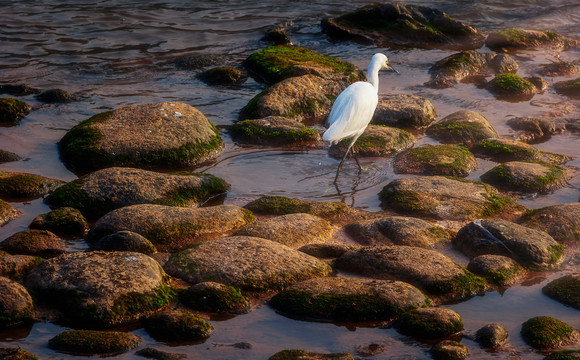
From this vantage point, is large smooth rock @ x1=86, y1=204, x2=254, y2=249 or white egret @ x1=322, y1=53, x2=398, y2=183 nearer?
large smooth rock @ x1=86, y1=204, x2=254, y2=249

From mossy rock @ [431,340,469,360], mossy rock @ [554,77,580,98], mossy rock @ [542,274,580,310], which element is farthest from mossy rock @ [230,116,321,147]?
mossy rock @ [554,77,580,98]

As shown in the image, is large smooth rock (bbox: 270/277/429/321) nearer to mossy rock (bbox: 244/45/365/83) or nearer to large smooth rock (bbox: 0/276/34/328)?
large smooth rock (bbox: 0/276/34/328)

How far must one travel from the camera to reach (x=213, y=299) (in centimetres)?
550

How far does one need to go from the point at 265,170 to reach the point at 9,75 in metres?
7.07

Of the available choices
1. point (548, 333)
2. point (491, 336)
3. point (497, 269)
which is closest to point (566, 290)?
point (497, 269)

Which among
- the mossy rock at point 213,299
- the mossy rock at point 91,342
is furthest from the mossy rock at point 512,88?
the mossy rock at point 91,342

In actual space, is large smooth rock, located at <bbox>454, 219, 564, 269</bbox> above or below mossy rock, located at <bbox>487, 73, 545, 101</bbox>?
below

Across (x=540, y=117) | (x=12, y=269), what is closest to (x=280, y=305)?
(x=12, y=269)

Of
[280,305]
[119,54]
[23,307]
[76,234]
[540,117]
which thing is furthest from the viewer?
[119,54]

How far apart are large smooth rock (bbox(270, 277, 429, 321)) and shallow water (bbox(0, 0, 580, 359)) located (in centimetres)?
12

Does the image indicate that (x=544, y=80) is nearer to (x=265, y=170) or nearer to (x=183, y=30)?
Result: (x=265, y=170)

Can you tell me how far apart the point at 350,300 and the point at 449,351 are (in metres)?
0.93

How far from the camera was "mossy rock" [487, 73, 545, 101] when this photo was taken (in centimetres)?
1265

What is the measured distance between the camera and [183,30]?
17.7 m
